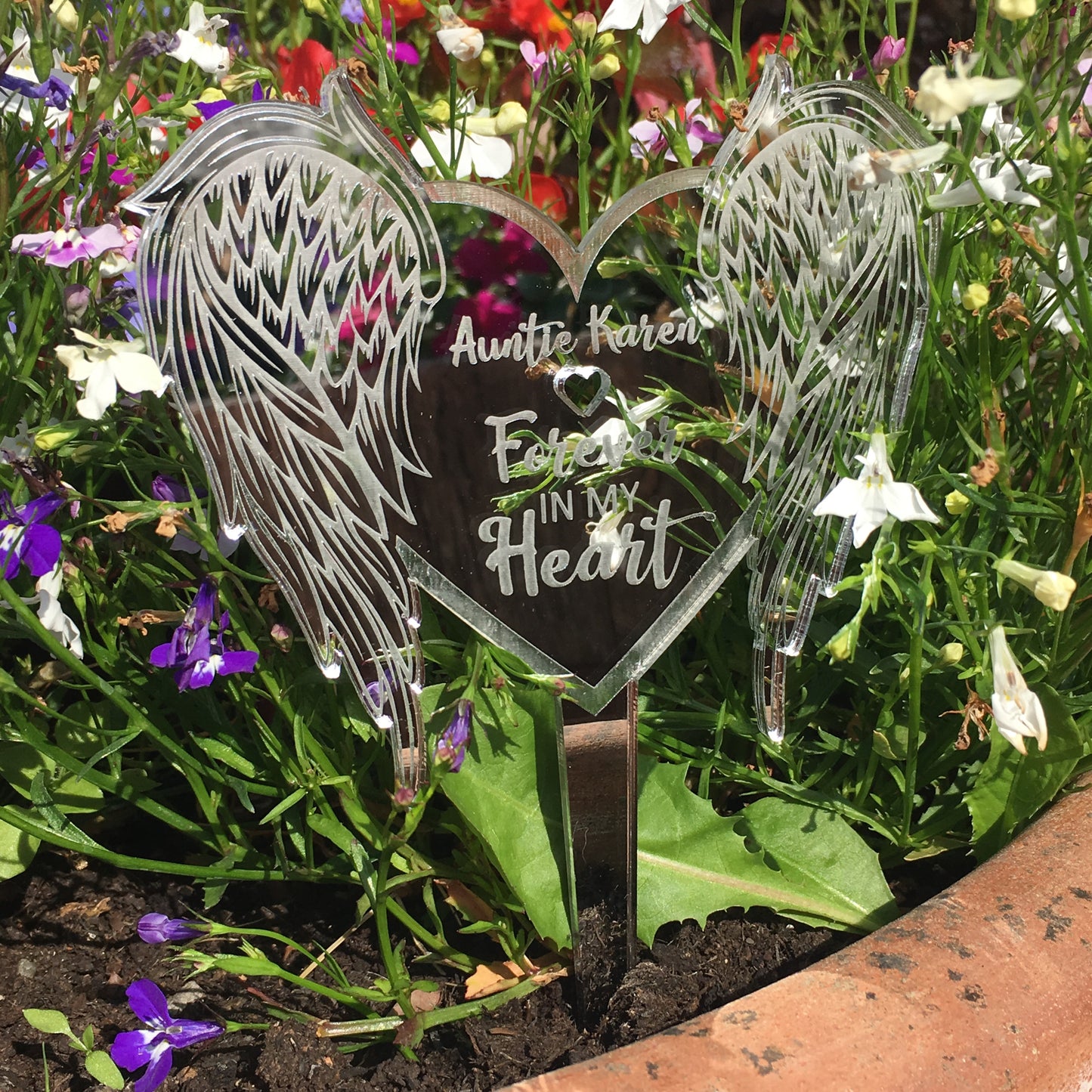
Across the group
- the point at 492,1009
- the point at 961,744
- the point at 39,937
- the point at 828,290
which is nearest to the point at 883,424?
the point at 828,290

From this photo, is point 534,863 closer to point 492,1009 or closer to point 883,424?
point 492,1009

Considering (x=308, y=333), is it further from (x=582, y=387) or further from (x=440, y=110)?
(x=440, y=110)

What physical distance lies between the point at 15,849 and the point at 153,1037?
9.5 inches

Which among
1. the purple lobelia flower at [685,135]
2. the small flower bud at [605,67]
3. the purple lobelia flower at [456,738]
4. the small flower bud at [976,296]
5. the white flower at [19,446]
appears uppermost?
the small flower bud at [605,67]

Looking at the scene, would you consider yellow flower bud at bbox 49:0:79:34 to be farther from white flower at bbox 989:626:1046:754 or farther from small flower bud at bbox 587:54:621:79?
white flower at bbox 989:626:1046:754

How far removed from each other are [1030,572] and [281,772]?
59 cm

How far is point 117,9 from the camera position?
106cm

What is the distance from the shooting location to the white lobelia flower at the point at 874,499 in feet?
2.13

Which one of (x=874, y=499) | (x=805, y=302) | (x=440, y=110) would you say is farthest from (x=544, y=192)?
(x=874, y=499)

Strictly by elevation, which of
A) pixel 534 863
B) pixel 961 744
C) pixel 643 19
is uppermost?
pixel 643 19

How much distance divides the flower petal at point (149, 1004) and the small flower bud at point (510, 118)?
2.16 feet

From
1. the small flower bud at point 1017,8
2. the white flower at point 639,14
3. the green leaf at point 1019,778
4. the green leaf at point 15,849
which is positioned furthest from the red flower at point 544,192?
the green leaf at point 15,849

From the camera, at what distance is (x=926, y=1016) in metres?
0.65

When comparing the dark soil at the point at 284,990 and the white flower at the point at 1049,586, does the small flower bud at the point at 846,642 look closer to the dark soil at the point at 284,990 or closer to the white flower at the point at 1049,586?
the white flower at the point at 1049,586
